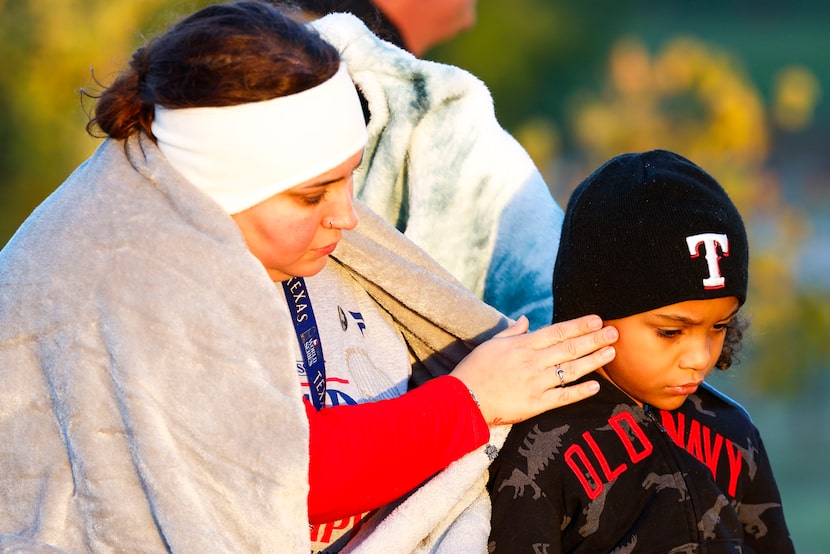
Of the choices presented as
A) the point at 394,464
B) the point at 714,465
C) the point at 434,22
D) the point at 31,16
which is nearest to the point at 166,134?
the point at 394,464

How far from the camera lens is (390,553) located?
→ 2.09 meters

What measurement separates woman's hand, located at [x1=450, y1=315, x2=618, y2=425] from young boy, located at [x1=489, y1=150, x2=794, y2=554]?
0.06m

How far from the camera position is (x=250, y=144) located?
1972 millimetres

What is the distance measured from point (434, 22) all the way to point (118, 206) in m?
1.52

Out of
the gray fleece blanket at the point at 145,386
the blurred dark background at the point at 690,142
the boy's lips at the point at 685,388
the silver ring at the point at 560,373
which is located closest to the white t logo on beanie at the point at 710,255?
the boy's lips at the point at 685,388

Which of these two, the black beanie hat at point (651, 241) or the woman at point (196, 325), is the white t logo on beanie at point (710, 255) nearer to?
Result: the black beanie hat at point (651, 241)

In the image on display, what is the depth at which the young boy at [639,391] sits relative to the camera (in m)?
2.23

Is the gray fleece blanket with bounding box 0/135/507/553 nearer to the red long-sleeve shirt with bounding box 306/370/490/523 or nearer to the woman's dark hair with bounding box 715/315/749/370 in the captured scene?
the red long-sleeve shirt with bounding box 306/370/490/523

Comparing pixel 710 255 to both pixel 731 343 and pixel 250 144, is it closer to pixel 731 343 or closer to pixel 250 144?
pixel 731 343

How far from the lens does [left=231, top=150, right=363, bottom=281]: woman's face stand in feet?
6.65

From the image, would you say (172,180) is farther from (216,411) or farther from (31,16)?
(31,16)

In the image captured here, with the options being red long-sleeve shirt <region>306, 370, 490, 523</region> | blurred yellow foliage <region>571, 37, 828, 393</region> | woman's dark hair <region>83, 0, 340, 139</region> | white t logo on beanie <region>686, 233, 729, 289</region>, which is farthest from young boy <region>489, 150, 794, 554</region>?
blurred yellow foliage <region>571, 37, 828, 393</region>

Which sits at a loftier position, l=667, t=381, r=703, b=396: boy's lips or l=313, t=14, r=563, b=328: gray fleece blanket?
l=313, t=14, r=563, b=328: gray fleece blanket

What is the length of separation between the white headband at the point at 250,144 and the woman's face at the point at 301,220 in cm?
2
